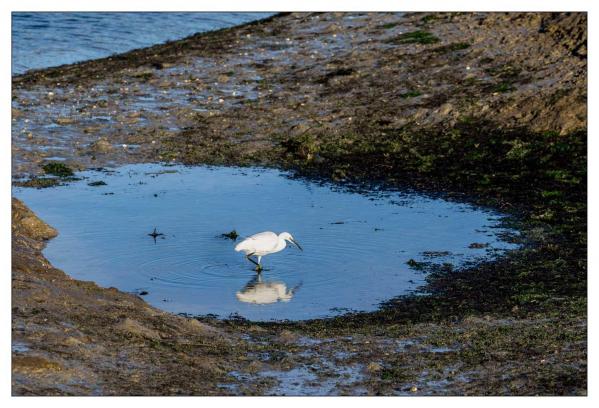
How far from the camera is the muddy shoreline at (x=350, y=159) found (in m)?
9.42

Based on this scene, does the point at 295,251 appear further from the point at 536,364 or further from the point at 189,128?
the point at 189,128

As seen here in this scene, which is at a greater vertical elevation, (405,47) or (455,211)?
(405,47)

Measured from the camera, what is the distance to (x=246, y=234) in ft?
50.5

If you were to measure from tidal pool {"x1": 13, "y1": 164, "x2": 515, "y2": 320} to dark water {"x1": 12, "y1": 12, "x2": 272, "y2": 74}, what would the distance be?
10.6 metres

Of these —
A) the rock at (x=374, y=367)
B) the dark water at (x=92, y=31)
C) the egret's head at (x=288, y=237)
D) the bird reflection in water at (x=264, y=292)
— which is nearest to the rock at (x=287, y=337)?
the rock at (x=374, y=367)

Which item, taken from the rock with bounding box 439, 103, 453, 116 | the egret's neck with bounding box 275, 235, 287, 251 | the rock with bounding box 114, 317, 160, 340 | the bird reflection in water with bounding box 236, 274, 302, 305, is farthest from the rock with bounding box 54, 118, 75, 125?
the rock with bounding box 114, 317, 160, 340

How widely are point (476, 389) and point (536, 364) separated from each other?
34.0 inches

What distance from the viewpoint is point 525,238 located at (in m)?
15.0

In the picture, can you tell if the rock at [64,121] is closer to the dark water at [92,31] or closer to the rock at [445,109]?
the dark water at [92,31]

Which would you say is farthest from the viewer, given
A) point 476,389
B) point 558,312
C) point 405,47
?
point 405,47

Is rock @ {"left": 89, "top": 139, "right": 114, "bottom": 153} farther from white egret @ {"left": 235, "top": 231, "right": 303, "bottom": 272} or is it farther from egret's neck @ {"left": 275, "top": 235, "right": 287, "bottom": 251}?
egret's neck @ {"left": 275, "top": 235, "right": 287, "bottom": 251}

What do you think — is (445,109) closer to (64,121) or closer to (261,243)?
(64,121)
